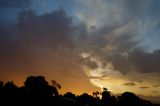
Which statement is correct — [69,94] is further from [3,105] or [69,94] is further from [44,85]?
[3,105]

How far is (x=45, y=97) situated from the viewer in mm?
104688

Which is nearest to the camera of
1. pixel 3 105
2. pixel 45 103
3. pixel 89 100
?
pixel 3 105

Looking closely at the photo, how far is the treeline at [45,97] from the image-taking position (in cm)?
8124

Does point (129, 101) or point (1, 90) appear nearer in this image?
point (1, 90)

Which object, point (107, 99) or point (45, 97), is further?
point (107, 99)

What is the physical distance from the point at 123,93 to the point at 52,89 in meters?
52.8

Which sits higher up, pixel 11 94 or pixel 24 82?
pixel 24 82

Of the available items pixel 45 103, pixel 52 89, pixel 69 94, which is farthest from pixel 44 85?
pixel 45 103

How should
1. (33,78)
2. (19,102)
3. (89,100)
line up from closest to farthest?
(19,102), (33,78), (89,100)

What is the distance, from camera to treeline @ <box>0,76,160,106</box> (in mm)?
81244

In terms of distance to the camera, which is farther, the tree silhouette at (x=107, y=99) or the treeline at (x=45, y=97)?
the tree silhouette at (x=107, y=99)

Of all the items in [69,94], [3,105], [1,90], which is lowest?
[3,105]

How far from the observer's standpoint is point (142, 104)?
178m

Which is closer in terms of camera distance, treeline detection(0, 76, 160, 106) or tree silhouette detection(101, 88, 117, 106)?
treeline detection(0, 76, 160, 106)
